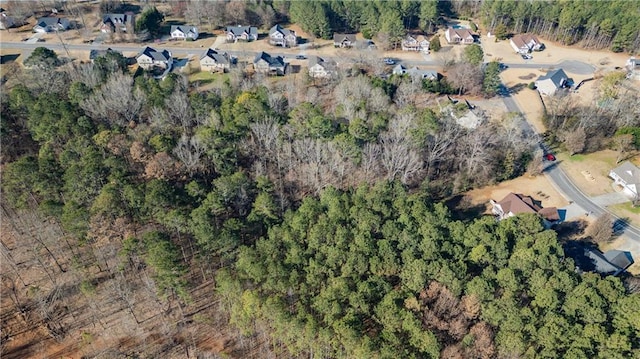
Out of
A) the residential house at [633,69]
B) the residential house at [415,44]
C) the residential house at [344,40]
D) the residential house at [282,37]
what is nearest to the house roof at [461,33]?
the residential house at [415,44]

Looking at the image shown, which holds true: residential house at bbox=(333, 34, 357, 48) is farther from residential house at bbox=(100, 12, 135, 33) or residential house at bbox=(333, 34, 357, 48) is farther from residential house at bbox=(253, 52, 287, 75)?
residential house at bbox=(100, 12, 135, 33)

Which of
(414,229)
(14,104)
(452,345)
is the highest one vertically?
(14,104)

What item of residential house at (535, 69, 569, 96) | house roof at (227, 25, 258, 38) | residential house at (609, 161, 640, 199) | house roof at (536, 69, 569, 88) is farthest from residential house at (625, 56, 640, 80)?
house roof at (227, 25, 258, 38)

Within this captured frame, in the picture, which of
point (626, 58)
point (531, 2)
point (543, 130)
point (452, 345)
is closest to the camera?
point (452, 345)

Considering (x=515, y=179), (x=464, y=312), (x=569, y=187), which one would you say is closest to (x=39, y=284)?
(x=464, y=312)

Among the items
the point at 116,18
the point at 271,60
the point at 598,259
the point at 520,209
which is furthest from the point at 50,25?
the point at 598,259

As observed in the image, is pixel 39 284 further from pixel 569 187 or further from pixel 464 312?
pixel 569 187
